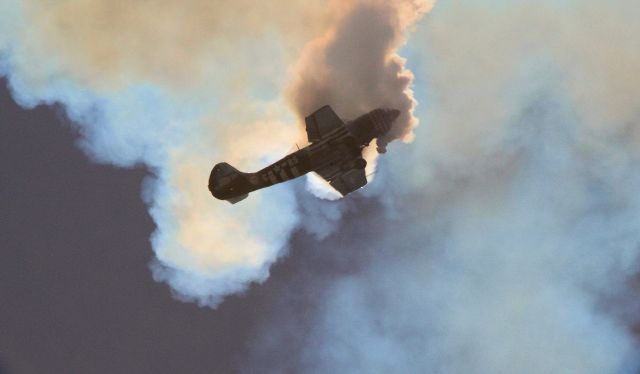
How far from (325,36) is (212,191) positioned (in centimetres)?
1511

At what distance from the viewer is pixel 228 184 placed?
51781 millimetres

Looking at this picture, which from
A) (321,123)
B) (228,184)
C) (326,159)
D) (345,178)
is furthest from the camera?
(228,184)

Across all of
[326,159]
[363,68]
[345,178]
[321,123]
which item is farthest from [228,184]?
[363,68]

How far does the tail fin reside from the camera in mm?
51716

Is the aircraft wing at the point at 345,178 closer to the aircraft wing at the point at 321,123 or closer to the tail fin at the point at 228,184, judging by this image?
the aircraft wing at the point at 321,123

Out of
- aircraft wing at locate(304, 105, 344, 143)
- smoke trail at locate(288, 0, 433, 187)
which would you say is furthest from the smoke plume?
aircraft wing at locate(304, 105, 344, 143)

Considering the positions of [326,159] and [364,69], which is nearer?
[326,159]

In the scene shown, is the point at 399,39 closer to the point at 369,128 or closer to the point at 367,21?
the point at 367,21

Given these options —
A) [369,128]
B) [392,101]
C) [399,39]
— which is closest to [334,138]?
[369,128]

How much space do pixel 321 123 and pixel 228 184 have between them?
9.65m

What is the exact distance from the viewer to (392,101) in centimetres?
5062

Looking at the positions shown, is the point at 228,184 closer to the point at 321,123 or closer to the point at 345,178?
the point at 345,178

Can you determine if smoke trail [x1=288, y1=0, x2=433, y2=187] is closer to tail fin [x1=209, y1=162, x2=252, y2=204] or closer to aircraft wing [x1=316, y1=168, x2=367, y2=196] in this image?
aircraft wing [x1=316, y1=168, x2=367, y2=196]

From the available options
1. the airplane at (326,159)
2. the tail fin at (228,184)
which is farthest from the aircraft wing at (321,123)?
the tail fin at (228,184)
